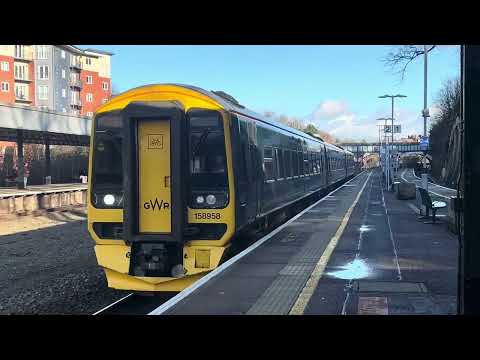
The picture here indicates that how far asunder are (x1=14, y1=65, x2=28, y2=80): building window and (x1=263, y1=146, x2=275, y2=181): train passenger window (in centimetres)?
6743

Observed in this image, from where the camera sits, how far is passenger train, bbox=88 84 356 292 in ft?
26.2

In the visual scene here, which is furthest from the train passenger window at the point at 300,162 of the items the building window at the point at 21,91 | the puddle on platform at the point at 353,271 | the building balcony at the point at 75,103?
the building balcony at the point at 75,103

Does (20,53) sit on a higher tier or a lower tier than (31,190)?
higher

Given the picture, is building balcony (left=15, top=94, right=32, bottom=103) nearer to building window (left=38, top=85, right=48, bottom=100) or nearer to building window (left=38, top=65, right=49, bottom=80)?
building window (left=38, top=85, right=48, bottom=100)

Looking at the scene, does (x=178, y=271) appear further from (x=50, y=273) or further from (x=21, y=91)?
(x=21, y=91)

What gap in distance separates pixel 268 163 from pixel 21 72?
6858 cm

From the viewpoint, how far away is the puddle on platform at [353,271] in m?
7.56

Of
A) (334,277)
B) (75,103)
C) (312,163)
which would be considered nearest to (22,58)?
Answer: (75,103)

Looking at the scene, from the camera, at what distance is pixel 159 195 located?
319 inches

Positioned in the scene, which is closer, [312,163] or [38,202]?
A: [312,163]

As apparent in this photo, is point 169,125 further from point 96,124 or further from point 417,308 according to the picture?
point 417,308
